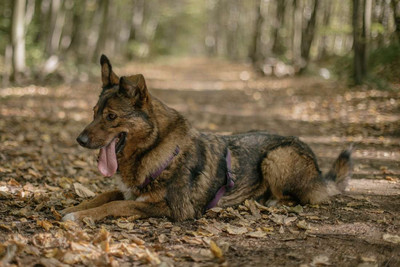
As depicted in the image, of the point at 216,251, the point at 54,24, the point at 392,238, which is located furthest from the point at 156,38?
the point at 216,251

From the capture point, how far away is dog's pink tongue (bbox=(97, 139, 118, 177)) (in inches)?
201

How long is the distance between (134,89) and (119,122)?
1.48 ft

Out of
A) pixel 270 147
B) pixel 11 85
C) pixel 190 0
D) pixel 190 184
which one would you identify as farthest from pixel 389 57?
pixel 190 0

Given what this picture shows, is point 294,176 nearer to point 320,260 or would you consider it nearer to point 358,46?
point 320,260

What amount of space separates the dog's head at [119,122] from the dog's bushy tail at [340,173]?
10.1 ft

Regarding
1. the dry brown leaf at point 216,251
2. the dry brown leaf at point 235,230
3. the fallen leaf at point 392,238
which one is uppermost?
the dry brown leaf at point 216,251

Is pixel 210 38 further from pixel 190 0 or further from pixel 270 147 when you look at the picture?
pixel 270 147

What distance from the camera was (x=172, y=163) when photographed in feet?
17.2

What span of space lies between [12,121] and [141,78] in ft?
26.7

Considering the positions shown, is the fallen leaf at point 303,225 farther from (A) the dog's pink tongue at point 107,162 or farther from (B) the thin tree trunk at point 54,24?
(B) the thin tree trunk at point 54,24

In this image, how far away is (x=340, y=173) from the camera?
21.0 feet

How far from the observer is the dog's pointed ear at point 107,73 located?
5.37 m

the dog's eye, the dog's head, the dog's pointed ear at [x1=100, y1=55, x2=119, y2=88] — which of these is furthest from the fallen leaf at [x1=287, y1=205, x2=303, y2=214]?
the dog's pointed ear at [x1=100, y1=55, x2=119, y2=88]

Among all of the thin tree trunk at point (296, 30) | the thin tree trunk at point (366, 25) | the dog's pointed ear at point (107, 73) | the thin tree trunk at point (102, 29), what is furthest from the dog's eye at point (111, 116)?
the thin tree trunk at point (296, 30)
